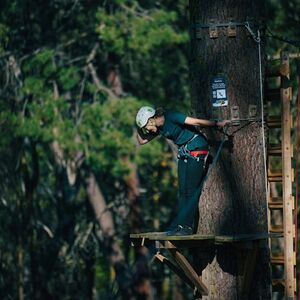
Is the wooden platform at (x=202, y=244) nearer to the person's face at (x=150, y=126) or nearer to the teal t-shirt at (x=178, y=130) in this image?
the teal t-shirt at (x=178, y=130)

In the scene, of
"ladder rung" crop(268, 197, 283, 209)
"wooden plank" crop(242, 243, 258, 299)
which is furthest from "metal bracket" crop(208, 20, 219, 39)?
"wooden plank" crop(242, 243, 258, 299)

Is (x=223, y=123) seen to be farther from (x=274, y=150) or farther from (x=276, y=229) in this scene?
(x=276, y=229)

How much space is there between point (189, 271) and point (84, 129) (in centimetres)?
1537

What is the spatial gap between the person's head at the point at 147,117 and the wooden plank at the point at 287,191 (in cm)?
119

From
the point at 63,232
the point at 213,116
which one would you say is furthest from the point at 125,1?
the point at 213,116

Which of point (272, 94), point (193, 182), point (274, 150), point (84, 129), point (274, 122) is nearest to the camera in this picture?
point (193, 182)

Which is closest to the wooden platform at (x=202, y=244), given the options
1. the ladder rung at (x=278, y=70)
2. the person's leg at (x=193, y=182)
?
the person's leg at (x=193, y=182)

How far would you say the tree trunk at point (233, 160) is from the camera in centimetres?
1031

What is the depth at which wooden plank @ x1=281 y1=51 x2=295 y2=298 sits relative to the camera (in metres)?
10.7

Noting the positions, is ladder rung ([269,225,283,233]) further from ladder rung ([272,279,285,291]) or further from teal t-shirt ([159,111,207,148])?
teal t-shirt ([159,111,207,148])

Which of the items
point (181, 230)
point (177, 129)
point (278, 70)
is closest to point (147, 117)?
point (177, 129)

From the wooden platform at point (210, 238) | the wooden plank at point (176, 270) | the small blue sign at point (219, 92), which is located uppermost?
the small blue sign at point (219, 92)

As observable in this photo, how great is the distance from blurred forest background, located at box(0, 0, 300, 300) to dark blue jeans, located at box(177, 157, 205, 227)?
1420cm

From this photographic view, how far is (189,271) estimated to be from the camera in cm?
1018
